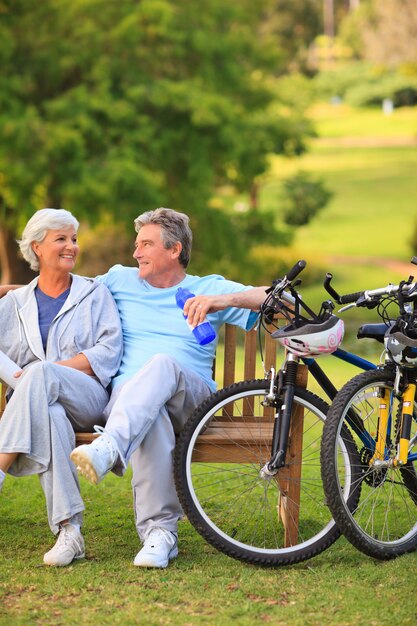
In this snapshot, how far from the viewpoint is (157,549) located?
378 centimetres

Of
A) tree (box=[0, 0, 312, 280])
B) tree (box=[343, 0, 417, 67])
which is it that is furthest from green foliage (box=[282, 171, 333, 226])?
tree (box=[343, 0, 417, 67])

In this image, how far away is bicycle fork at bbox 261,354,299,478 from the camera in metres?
3.81

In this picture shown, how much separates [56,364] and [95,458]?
0.52m

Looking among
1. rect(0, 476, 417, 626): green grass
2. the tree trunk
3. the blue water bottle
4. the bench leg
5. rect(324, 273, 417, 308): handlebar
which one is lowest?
rect(0, 476, 417, 626): green grass

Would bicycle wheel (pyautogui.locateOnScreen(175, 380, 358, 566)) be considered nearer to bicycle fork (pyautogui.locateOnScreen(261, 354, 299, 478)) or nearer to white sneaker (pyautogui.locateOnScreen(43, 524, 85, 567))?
bicycle fork (pyautogui.locateOnScreen(261, 354, 299, 478))

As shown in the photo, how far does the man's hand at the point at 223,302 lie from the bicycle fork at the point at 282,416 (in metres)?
0.30

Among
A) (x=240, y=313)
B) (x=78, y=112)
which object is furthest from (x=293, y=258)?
(x=240, y=313)

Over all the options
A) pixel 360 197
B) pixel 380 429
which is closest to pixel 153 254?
pixel 380 429

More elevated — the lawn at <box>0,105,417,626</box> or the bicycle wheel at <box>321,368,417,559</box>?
the bicycle wheel at <box>321,368,417,559</box>

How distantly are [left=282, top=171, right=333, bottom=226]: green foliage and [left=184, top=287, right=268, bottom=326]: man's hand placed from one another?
67.6 feet

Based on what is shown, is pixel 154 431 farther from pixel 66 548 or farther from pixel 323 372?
pixel 323 372

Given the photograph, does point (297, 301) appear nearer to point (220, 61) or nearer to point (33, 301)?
point (33, 301)

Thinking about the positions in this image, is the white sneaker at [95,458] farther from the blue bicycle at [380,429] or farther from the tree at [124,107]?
the tree at [124,107]

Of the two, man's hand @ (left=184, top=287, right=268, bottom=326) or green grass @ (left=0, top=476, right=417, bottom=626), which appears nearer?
green grass @ (left=0, top=476, right=417, bottom=626)
